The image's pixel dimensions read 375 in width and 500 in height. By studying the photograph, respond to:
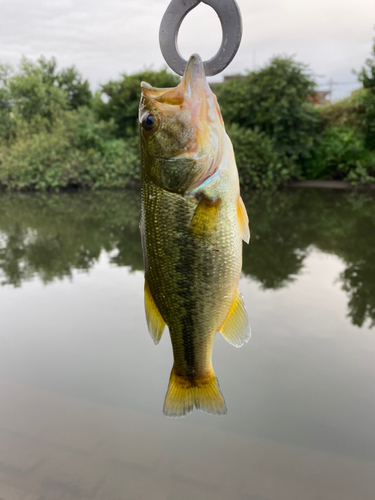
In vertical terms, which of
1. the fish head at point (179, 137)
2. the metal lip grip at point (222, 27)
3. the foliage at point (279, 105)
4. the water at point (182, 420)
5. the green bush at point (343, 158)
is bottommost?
the water at point (182, 420)

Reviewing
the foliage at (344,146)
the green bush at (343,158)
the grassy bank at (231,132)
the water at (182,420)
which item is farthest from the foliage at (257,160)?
the water at (182,420)

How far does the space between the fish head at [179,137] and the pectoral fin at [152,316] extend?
43 cm

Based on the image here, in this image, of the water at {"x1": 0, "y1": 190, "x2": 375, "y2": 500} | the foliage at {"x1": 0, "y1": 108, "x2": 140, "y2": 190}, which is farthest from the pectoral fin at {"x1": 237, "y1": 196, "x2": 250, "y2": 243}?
the foliage at {"x1": 0, "y1": 108, "x2": 140, "y2": 190}

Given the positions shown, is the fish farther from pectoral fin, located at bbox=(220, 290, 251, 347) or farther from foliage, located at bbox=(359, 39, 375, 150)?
foliage, located at bbox=(359, 39, 375, 150)

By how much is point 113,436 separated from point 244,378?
1786 mm

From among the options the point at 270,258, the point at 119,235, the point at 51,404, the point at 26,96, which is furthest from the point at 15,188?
the point at 51,404

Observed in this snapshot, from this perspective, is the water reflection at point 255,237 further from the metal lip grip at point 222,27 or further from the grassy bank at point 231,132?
the metal lip grip at point 222,27

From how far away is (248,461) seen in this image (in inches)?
154

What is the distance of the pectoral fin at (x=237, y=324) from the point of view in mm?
1601

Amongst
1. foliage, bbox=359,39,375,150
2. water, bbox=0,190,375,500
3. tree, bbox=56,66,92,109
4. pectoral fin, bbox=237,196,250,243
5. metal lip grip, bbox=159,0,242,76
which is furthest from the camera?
tree, bbox=56,66,92,109

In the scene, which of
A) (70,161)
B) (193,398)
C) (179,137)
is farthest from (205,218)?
(70,161)

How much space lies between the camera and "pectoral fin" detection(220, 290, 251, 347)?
1.60 m

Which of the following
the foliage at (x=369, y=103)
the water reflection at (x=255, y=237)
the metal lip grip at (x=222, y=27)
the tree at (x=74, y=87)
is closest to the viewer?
the metal lip grip at (x=222, y=27)

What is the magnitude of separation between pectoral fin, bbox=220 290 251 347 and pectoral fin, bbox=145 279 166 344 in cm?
26
